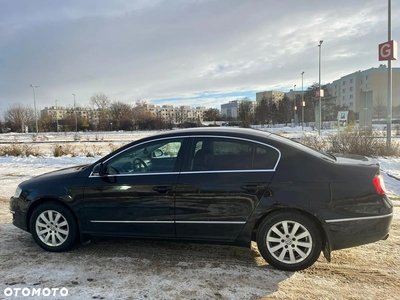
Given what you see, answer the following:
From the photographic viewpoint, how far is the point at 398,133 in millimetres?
26016

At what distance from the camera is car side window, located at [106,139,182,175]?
391 cm

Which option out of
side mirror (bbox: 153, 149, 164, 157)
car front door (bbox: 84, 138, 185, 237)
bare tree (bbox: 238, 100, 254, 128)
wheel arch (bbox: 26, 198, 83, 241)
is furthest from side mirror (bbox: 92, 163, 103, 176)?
bare tree (bbox: 238, 100, 254, 128)

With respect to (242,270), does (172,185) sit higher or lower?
higher

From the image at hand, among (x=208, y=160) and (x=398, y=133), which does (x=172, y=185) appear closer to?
(x=208, y=160)

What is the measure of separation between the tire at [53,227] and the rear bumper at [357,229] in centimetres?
330

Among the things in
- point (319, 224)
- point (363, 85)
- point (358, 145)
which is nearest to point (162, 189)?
point (319, 224)

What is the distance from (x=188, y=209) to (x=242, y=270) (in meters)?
0.97

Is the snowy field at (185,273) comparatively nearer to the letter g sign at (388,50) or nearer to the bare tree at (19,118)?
the letter g sign at (388,50)

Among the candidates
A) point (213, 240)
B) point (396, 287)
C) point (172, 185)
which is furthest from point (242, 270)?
point (396, 287)

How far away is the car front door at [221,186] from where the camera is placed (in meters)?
3.51

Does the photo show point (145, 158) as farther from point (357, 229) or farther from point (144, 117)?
point (144, 117)

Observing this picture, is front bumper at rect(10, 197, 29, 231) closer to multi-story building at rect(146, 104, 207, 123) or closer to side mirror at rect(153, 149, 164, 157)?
side mirror at rect(153, 149, 164, 157)

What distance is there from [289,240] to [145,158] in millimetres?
2098

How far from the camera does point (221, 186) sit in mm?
3555
